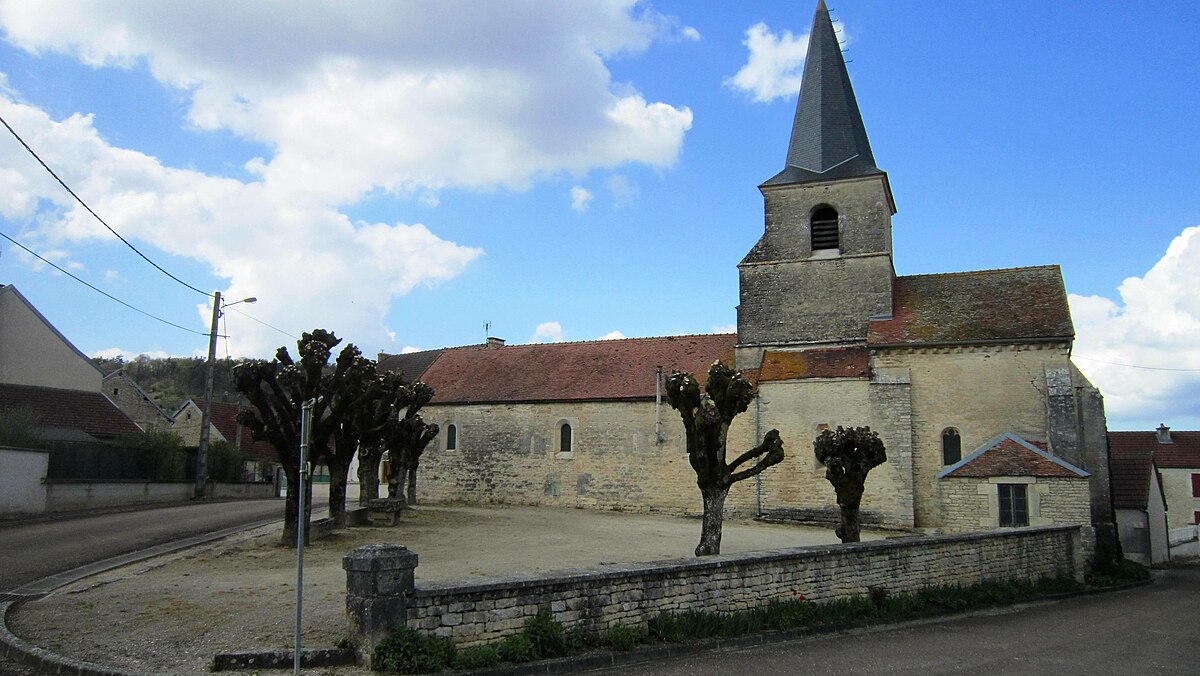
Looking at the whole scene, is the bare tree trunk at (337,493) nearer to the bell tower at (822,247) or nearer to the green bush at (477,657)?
the green bush at (477,657)

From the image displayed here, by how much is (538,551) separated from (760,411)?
12007 mm

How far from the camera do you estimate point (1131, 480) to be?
96.4 feet

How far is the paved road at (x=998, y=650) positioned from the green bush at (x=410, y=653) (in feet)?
6.05

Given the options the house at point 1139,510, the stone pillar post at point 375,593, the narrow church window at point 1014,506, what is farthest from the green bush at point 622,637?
the house at point 1139,510

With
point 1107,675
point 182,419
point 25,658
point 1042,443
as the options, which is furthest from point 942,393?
point 182,419

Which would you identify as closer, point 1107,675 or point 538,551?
point 1107,675

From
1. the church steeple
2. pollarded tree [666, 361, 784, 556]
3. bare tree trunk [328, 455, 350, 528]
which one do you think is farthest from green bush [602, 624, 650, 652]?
the church steeple

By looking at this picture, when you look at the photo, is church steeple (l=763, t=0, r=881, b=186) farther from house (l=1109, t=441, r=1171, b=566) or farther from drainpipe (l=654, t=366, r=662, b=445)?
house (l=1109, t=441, r=1171, b=566)

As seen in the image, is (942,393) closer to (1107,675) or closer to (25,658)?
(1107,675)

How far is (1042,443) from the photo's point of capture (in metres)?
22.8

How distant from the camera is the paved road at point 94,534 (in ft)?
42.0

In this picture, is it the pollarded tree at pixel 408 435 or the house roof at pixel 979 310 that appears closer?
the pollarded tree at pixel 408 435

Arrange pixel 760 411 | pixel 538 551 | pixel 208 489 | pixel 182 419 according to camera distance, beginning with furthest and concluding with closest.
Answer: pixel 182 419 < pixel 208 489 < pixel 760 411 < pixel 538 551

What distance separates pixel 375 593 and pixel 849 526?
10.6 meters
